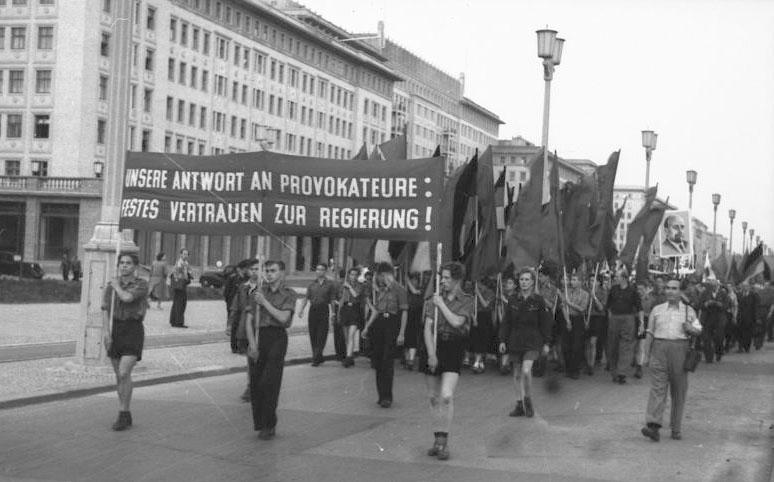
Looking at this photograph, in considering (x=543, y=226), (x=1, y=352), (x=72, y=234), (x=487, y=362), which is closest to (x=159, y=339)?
(x=1, y=352)

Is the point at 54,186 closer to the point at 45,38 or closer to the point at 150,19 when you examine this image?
the point at 45,38

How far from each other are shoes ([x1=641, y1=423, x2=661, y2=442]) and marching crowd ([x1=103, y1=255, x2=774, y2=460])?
14mm

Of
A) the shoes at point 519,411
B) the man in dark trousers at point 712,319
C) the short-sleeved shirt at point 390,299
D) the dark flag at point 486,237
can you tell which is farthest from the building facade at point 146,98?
the shoes at point 519,411

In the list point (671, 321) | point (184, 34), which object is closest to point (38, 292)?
point (671, 321)

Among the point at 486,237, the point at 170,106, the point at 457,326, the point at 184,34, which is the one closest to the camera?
the point at 457,326

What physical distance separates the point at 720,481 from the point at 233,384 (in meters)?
8.00

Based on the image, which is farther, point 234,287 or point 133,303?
point 234,287

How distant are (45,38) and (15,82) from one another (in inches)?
121

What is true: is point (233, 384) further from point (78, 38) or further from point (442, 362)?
point (78, 38)

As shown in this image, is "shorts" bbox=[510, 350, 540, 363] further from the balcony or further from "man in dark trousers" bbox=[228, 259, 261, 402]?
the balcony

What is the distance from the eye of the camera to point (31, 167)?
67375 millimetres

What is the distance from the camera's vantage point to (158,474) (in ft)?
30.7

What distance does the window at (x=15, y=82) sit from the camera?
67.2 meters

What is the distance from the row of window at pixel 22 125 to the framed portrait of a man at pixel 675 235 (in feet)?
136
